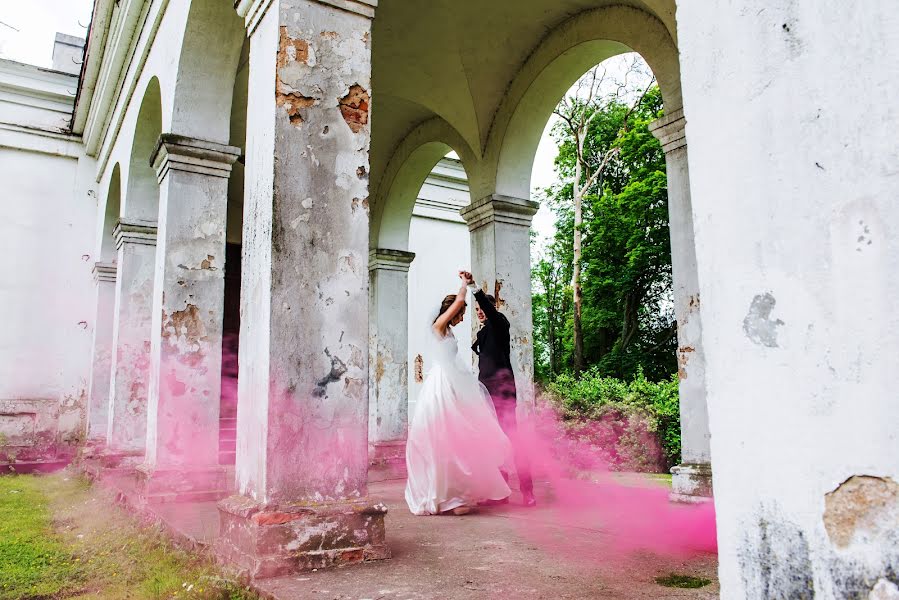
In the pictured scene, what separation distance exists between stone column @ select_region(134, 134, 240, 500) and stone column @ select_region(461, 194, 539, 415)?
2926mm

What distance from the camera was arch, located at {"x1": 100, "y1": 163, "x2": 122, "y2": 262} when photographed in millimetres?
9484

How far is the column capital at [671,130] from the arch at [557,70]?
0.57ft

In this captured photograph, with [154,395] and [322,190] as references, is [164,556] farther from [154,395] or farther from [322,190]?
[322,190]

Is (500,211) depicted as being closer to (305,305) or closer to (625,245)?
(305,305)

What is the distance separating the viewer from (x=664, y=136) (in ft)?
19.2

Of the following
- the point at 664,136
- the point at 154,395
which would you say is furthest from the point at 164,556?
the point at 664,136

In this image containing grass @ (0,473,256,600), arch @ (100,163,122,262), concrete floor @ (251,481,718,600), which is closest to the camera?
concrete floor @ (251,481,718,600)

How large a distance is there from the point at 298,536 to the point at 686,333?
3802 millimetres

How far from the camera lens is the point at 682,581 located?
280 centimetres

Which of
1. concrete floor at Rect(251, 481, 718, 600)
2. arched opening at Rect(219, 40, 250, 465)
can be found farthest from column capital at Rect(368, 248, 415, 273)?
concrete floor at Rect(251, 481, 718, 600)

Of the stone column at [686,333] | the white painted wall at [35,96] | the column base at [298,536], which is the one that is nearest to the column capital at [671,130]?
the stone column at [686,333]

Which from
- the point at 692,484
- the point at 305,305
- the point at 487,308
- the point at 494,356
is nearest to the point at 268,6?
the point at 305,305

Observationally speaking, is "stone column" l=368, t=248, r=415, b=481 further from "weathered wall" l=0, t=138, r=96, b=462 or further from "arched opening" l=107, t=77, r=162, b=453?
"weathered wall" l=0, t=138, r=96, b=462

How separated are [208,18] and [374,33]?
8.10ft
